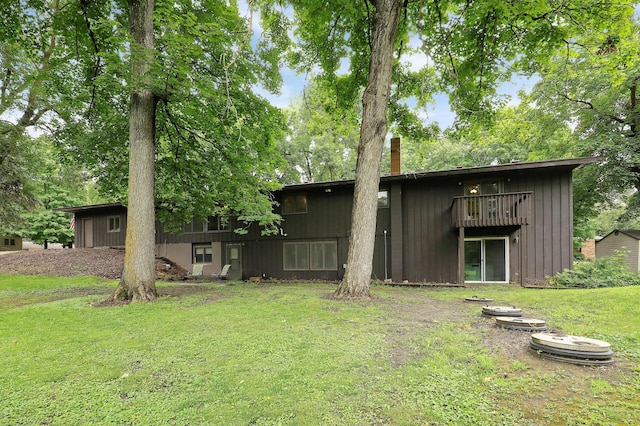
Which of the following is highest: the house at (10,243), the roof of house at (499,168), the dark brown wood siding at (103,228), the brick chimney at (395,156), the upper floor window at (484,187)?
the brick chimney at (395,156)

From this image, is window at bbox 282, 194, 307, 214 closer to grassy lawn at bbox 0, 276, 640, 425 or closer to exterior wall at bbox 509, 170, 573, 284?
exterior wall at bbox 509, 170, 573, 284

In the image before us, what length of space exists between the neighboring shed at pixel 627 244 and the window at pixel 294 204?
16.0m

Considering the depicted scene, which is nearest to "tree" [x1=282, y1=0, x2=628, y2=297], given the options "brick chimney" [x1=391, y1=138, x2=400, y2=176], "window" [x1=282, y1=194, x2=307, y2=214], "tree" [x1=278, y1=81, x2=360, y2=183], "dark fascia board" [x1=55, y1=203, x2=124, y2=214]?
"brick chimney" [x1=391, y1=138, x2=400, y2=176]

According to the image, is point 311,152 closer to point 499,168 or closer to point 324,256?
point 324,256

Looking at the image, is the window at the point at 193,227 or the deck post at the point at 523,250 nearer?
the deck post at the point at 523,250

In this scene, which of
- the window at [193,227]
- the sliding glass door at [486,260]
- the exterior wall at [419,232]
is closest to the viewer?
the exterior wall at [419,232]

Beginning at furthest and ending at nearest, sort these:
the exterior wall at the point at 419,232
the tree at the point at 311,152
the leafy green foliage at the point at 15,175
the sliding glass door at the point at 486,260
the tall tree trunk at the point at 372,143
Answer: the tree at the point at 311,152
the leafy green foliage at the point at 15,175
the sliding glass door at the point at 486,260
the exterior wall at the point at 419,232
the tall tree trunk at the point at 372,143

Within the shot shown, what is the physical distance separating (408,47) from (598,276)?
10137 millimetres

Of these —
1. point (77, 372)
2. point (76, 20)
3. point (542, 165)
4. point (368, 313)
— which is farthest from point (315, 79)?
point (77, 372)

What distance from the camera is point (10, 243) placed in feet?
102

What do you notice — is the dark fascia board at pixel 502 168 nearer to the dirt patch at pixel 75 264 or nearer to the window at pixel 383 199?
the window at pixel 383 199

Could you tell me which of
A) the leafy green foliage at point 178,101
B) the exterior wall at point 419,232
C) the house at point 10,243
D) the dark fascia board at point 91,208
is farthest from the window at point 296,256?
the house at point 10,243

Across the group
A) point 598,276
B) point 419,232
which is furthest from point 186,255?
point 598,276

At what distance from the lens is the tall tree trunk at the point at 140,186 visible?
7.25 meters
